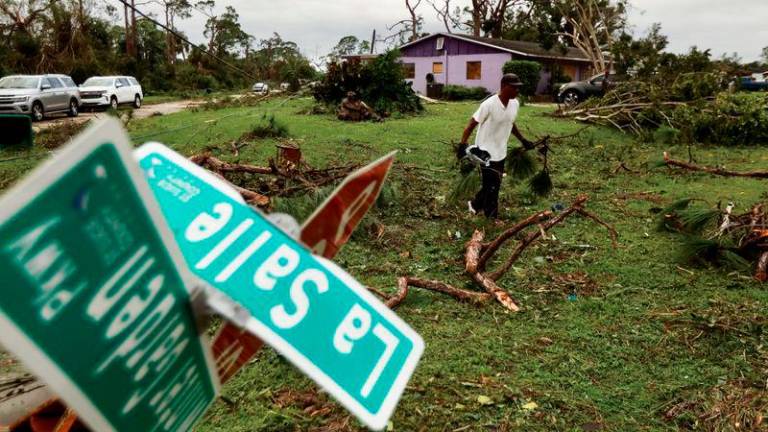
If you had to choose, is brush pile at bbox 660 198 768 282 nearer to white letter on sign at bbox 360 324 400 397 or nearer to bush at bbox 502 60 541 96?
white letter on sign at bbox 360 324 400 397

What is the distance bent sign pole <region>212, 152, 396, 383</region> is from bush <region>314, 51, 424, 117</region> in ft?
42.4

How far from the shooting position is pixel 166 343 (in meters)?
0.72

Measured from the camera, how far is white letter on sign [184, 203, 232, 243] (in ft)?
2.96

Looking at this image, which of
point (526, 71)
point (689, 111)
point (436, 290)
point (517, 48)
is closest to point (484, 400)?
point (436, 290)

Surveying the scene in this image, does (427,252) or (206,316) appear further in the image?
(427,252)

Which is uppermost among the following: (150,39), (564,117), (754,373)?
(150,39)

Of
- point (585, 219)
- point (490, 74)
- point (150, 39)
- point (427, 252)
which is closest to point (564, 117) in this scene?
point (585, 219)

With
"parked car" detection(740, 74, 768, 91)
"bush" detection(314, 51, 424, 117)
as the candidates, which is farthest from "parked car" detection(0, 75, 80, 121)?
"parked car" detection(740, 74, 768, 91)

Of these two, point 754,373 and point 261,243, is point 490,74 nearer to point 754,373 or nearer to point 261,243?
point 754,373

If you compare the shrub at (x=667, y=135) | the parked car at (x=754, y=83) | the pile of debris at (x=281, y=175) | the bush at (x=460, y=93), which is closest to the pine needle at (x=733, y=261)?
the pile of debris at (x=281, y=175)

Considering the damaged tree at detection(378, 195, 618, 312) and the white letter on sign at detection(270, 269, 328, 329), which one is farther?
the damaged tree at detection(378, 195, 618, 312)

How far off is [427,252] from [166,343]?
14.5 ft

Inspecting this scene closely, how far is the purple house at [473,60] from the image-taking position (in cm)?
2917

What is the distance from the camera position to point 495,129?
18.1 ft
